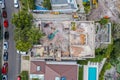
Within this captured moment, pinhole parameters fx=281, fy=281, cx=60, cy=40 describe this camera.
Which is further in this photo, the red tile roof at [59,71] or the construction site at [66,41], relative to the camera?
the construction site at [66,41]

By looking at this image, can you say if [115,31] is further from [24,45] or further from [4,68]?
[4,68]

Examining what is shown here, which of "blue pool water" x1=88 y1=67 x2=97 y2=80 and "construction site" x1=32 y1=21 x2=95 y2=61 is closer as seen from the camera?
"construction site" x1=32 y1=21 x2=95 y2=61

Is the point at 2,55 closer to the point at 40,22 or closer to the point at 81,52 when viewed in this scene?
the point at 40,22

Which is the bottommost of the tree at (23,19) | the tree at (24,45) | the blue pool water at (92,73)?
the blue pool water at (92,73)

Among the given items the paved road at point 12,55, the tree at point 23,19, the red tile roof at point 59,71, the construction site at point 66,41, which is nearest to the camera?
the tree at point 23,19

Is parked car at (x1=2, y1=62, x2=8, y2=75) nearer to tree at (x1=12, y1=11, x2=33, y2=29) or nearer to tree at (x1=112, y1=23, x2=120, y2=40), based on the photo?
tree at (x1=12, y1=11, x2=33, y2=29)

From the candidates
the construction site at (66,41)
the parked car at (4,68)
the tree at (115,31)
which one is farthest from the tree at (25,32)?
the tree at (115,31)

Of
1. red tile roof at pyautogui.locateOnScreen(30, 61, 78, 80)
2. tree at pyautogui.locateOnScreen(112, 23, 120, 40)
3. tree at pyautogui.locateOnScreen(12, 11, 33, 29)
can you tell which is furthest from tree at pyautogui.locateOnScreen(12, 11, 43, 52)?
tree at pyautogui.locateOnScreen(112, 23, 120, 40)

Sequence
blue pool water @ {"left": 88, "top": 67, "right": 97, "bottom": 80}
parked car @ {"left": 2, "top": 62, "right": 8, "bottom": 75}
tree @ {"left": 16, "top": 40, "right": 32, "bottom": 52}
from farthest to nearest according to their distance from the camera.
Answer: parked car @ {"left": 2, "top": 62, "right": 8, "bottom": 75} → blue pool water @ {"left": 88, "top": 67, "right": 97, "bottom": 80} → tree @ {"left": 16, "top": 40, "right": 32, "bottom": 52}

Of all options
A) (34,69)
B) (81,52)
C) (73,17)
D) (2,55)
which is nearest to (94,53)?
(81,52)

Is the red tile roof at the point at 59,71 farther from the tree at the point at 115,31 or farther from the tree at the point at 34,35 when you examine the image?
the tree at the point at 115,31

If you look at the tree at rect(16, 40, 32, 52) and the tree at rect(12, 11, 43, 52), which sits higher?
the tree at rect(12, 11, 43, 52)
